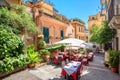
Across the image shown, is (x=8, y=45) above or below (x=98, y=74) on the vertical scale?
above

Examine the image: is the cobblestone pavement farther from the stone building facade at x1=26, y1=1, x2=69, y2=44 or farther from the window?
the window

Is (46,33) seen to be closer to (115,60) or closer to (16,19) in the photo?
(16,19)

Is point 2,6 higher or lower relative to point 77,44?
higher

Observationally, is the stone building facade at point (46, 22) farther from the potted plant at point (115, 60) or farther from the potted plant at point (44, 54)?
the potted plant at point (115, 60)

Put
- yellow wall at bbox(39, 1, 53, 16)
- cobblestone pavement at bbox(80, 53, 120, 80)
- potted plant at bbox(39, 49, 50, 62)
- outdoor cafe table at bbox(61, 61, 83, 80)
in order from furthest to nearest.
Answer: yellow wall at bbox(39, 1, 53, 16)
potted plant at bbox(39, 49, 50, 62)
cobblestone pavement at bbox(80, 53, 120, 80)
outdoor cafe table at bbox(61, 61, 83, 80)

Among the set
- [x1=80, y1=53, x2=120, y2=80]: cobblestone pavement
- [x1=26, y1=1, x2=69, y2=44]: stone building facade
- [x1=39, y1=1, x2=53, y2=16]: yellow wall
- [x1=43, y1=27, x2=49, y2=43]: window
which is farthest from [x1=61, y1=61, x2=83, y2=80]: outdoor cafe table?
[x1=39, y1=1, x2=53, y2=16]: yellow wall

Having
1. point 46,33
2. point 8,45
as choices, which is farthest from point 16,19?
point 46,33

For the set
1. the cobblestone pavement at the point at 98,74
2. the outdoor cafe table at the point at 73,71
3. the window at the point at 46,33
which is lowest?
the cobblestone pavement at the point at 98,74

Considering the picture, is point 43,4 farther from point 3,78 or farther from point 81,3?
point 3,78

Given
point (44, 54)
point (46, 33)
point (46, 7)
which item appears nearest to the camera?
point (44, 54)

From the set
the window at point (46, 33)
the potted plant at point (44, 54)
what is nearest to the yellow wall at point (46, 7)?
the window at point (46, 33)

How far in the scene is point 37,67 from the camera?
43.8ft

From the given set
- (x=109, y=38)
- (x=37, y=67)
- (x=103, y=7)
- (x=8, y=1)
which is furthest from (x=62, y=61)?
(x=103, y=7)

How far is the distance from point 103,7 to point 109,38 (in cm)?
917
